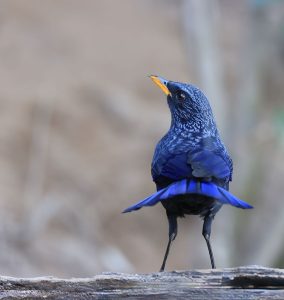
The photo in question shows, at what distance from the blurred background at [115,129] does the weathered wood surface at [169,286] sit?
6.03 meters

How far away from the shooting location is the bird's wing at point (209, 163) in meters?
5.43

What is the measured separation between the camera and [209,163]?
18.1 feet

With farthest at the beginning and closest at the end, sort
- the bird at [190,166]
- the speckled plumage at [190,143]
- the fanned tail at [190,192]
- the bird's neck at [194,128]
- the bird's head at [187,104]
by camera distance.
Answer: the bird's head at [187,104] → the bird's neck at [194,128] → the speckled plumage at [190,143] → the bird at [190,166] → the fanned tail at [190,192]

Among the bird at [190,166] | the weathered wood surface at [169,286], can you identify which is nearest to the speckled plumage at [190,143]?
the bird at [190,166]

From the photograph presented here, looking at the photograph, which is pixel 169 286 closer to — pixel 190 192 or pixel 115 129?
pixel 190 192

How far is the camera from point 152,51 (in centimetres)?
1873

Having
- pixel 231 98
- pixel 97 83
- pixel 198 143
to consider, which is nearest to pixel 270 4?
pixel 231 98

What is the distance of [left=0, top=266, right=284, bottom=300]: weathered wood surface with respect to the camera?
5.25 metres

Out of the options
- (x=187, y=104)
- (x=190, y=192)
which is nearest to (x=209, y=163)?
(x=190, y=192)

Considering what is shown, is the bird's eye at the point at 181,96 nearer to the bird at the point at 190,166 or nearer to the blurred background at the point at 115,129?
the bird at the point at 190,166

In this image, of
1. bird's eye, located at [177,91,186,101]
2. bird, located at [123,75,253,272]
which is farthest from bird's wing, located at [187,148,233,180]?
bird's eye, located at [177,91,186,101]

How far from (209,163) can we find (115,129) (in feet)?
34.8

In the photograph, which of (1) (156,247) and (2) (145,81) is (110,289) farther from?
(2) (145,81)

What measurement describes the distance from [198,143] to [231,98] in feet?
25.0
